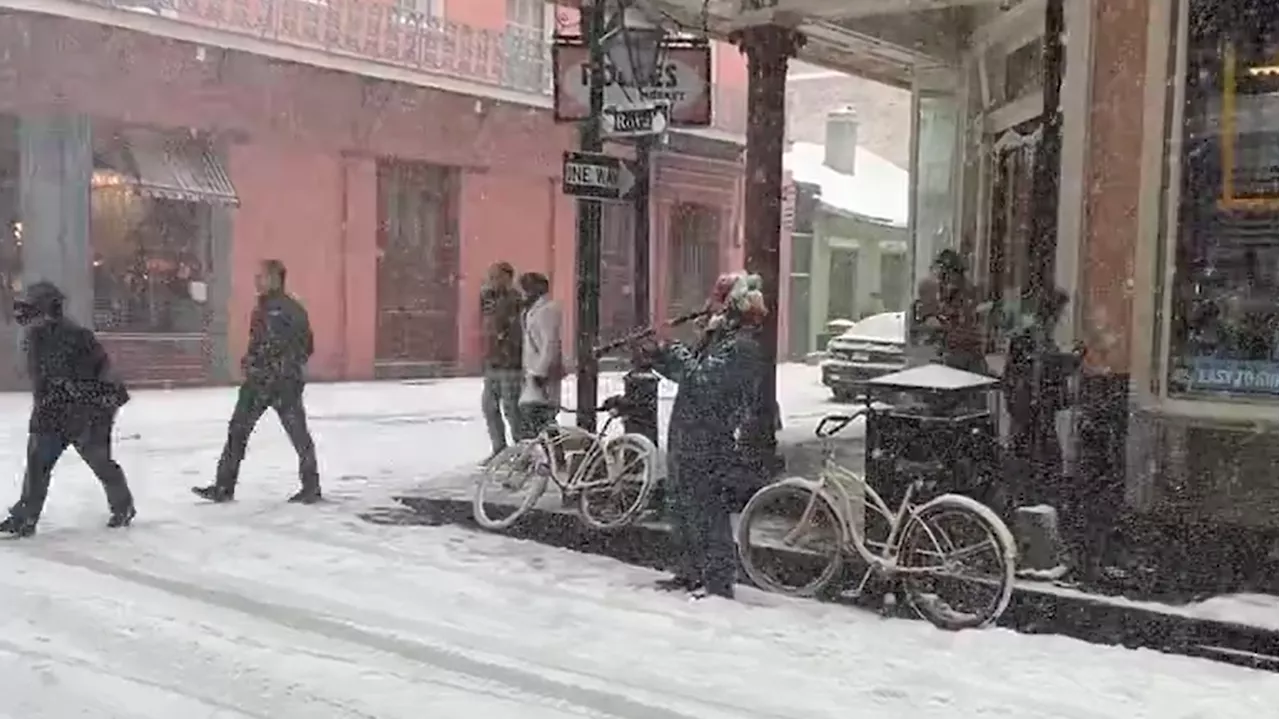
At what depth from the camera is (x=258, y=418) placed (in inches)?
380

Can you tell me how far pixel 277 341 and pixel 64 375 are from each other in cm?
154

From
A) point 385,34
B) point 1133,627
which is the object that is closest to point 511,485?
point 1133,627

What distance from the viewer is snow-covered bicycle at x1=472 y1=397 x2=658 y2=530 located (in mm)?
8406

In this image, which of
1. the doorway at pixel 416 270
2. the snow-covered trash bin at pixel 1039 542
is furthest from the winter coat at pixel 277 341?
the doorway at pixel 416 270

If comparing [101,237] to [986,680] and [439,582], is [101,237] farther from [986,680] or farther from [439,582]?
[986,680]

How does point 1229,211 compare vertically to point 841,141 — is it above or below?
below

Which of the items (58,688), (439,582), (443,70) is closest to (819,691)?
(439,582)

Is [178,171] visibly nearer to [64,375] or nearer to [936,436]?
[64,375]

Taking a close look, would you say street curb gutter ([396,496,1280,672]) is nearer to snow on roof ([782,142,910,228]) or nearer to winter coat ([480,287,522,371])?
winter coat ([480,287,522,371])

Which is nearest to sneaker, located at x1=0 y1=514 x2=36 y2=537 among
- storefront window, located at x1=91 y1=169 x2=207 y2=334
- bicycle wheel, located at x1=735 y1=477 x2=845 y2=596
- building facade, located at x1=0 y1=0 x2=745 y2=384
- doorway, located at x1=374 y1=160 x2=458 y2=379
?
bicycle wheel, located at x1=735 y1=477 x2=845 y2=596

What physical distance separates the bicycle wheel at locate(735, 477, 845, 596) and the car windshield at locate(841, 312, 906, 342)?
12917 millimetres

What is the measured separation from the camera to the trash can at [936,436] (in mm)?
7074

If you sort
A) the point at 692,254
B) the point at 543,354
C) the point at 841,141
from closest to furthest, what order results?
1. the point at 543,354
2. the point at 692,254
3. the point at 841,141

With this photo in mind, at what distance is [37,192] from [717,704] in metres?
14.9
